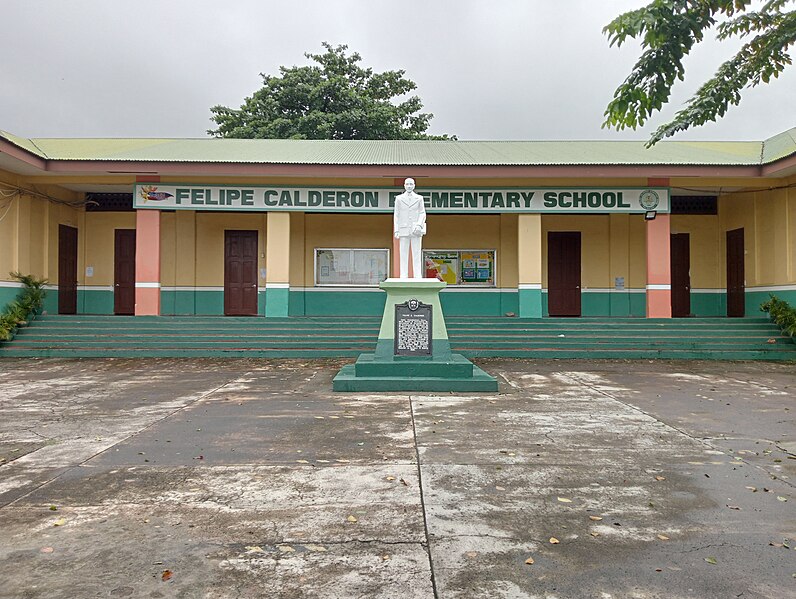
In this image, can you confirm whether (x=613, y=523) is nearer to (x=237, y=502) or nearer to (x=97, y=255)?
(x=237, y=502)

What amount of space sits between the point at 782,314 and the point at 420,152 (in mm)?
9398

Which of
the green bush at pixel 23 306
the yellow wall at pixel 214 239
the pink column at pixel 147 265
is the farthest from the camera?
the yellow wall at pixel 214 239

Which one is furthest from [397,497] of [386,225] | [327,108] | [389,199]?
[327,108]

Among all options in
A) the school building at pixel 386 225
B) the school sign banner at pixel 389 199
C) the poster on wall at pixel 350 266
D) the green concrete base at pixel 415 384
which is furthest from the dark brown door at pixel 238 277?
the green concrete base at pixel 415 384

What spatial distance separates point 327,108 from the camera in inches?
1093

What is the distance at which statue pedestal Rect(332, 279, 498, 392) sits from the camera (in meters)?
7.82

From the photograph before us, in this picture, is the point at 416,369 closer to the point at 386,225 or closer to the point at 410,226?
the point at 410,226

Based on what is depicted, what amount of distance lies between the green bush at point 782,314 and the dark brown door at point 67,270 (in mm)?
17080

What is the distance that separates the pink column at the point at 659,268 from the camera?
13.6 meters

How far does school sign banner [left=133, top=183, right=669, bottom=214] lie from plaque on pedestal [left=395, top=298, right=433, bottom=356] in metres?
5.92

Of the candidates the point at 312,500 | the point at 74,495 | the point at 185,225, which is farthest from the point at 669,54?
the point at 185,225

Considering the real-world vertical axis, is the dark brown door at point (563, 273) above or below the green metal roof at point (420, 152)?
below

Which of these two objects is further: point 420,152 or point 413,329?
point 420,152

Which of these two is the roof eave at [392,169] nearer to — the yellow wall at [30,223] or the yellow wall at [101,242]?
the yellow wall at [30,223]
